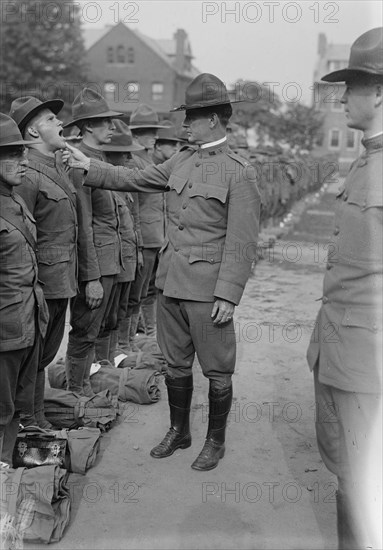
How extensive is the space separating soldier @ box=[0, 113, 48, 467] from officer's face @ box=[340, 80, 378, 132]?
1.78 metres

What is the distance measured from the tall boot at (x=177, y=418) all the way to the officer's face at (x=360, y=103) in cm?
217

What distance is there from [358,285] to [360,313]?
0.12 m

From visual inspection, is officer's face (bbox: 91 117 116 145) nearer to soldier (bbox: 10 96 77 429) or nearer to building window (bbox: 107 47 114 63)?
soldier (bbox: 10 96 77 429)

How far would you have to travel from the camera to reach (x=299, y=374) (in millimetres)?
6219

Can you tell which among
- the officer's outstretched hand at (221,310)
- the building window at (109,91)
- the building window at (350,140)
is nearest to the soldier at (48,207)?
the officer's outstretched hand at (221,310)

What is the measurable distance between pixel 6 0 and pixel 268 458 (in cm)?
3805

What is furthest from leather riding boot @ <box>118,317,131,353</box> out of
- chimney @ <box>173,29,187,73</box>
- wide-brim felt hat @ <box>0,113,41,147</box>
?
chimney @ <box>173,29,187,73</box>

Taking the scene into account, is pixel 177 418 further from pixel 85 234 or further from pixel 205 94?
pixel 205 94

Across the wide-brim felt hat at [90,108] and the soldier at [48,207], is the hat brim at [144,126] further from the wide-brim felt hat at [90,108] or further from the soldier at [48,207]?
the soldier at [48,207]

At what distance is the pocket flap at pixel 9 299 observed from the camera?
3.60 m

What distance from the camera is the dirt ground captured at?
11.4 feet

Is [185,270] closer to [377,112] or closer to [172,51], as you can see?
[377,112]

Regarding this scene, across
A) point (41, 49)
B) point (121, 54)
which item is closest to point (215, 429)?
point (41, 49)

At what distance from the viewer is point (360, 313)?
2.92 metres
